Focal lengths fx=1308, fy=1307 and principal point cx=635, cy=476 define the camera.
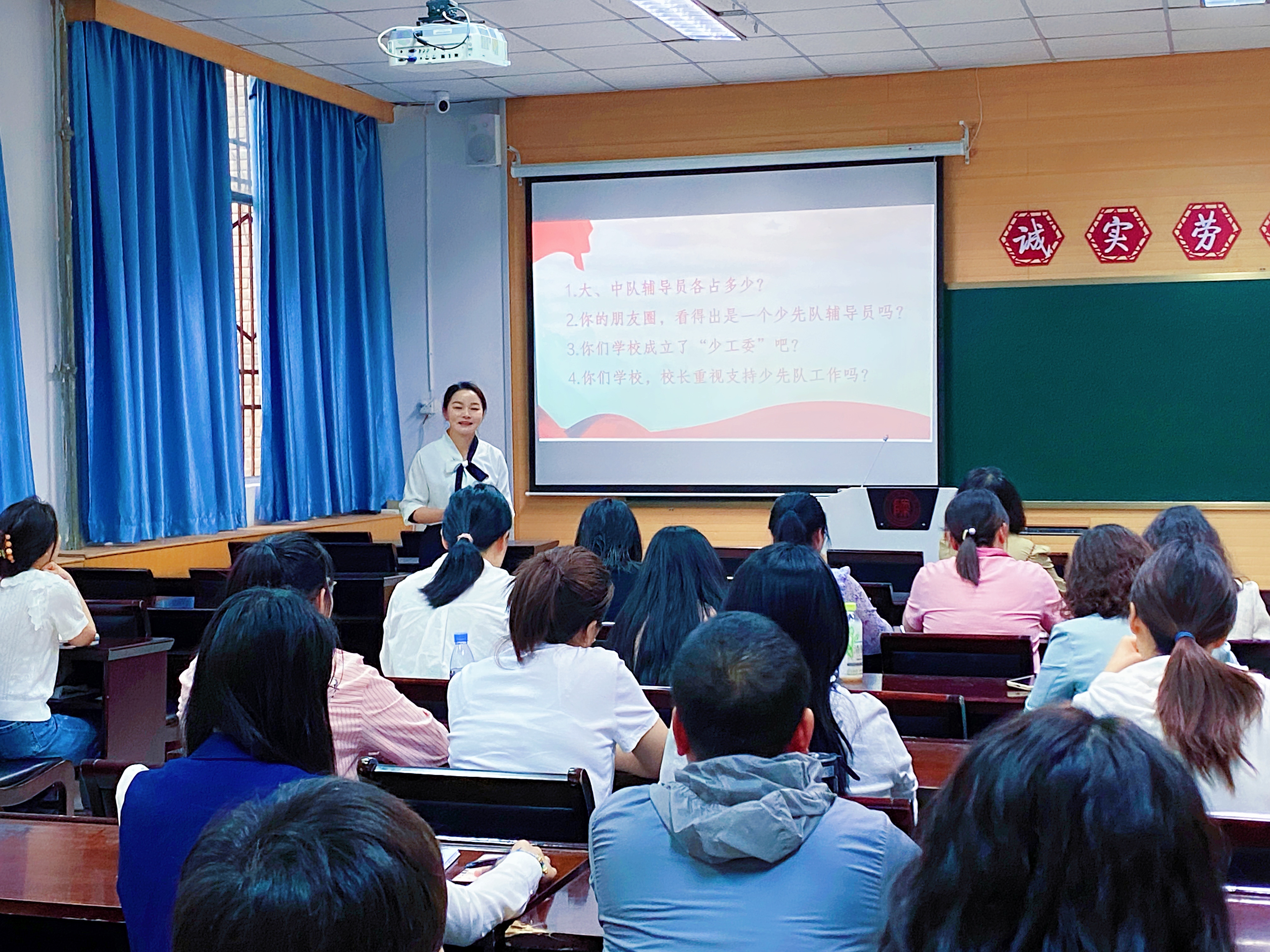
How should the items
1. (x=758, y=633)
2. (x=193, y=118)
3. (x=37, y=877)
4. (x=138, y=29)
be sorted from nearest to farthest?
(x=758, y=633), (x=37, y=877), (x=138, y=29), (x=193, y=118)

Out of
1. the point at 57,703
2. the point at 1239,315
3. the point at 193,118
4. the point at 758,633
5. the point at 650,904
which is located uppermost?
the point at 193,118

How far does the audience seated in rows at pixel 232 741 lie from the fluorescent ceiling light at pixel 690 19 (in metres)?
4.53

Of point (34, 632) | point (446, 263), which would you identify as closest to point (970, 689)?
point (34, 632)

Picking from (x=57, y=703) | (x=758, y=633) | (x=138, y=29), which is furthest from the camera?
(x=138, y=29)

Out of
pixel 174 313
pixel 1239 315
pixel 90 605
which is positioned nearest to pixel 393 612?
pixel 90 605

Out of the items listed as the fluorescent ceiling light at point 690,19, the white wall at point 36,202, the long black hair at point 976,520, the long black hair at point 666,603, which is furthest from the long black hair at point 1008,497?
the white wall at point 36,202

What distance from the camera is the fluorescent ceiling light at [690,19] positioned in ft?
19.1

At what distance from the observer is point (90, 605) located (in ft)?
14.6

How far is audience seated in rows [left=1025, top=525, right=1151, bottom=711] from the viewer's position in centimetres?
282

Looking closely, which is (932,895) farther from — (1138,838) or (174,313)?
(174,313)

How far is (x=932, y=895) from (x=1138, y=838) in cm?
15

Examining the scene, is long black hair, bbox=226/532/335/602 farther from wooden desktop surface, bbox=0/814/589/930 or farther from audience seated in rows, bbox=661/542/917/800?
audience seated in rows, bbox=661/542/917/800

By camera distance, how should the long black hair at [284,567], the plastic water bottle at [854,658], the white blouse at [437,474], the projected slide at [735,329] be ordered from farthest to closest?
the projected slide at [735,329]
the white blouse at [437,474]
the plastic water bottle at [854,658]
the long black hair at [284,567]

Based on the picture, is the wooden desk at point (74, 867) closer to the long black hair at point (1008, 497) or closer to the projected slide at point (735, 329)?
the long black hair at point (1008, 497)
